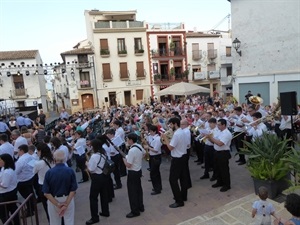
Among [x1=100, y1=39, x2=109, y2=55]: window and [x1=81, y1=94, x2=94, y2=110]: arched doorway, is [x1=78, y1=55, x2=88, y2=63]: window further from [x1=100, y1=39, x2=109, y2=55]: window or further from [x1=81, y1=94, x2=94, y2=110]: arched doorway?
[x1=81, y1=94, x2=94, y2=110]: arched doorway

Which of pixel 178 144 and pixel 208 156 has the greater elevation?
pixel 178 144

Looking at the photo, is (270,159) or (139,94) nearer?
(270,159)

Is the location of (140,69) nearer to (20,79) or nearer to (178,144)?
(20,79)

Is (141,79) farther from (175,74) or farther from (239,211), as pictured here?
(239,211)

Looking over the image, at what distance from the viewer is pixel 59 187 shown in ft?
13.1

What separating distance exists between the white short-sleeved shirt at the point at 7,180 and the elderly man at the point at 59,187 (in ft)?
3.78

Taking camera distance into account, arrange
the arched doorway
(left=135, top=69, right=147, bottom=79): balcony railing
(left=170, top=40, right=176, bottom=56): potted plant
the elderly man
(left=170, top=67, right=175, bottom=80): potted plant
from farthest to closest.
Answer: (left=170, top=67, right=175, bottom=80): potted plant → (left=170, top=40, right=176, bottom=56): potted plant → (left=135, top=69, right=147, bottom=79): balcony railing → the arched doorway → the elderly man

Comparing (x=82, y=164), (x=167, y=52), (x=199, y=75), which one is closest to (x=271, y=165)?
(x=82, y=164)

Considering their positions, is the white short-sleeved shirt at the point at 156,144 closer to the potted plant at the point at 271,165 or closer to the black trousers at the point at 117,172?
the black trousers at the point at 117,172

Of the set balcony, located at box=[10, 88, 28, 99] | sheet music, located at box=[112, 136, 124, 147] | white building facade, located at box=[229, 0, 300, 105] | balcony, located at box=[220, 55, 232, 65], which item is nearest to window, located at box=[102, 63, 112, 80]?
balcony, located at box=[10, 88, 28, 99]

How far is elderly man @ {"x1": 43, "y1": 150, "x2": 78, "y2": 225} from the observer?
3955mm

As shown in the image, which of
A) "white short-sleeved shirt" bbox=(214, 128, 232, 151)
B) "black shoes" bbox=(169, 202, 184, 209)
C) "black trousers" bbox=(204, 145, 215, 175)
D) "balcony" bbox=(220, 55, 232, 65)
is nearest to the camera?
"black shoes" bbox=(169, 202, 184, 209)

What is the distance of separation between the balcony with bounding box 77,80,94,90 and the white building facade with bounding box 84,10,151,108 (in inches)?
36.5

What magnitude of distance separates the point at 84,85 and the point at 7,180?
85.1ft
